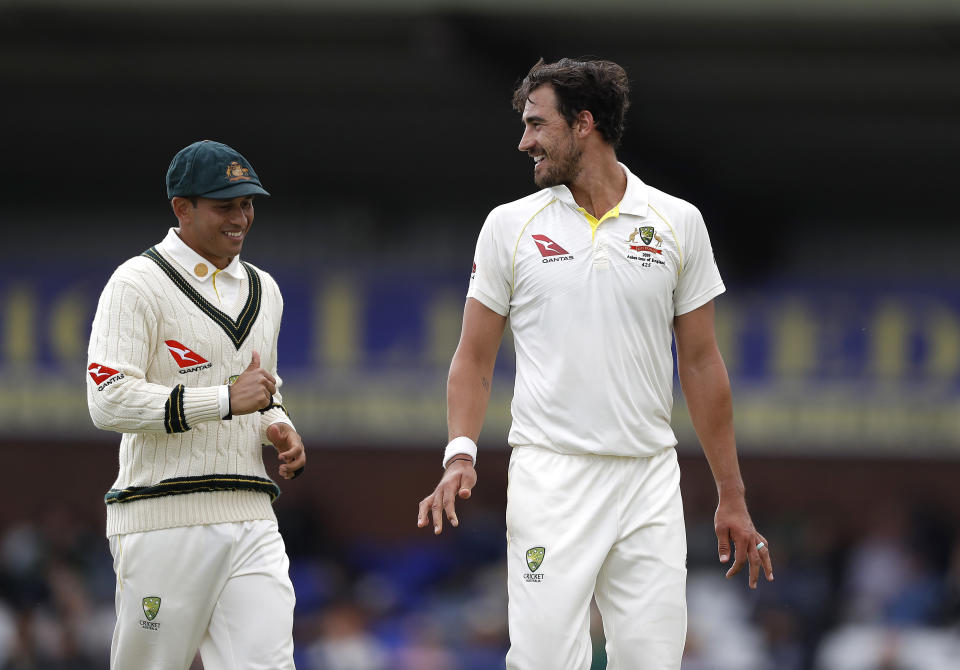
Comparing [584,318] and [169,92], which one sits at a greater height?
[169,92]

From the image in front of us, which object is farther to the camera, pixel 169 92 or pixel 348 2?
pixel 169 92

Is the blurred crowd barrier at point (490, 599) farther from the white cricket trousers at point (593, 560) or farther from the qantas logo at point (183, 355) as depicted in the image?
the qantas logo at point (183, 355)

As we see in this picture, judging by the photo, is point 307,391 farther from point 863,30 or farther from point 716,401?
point 716,401

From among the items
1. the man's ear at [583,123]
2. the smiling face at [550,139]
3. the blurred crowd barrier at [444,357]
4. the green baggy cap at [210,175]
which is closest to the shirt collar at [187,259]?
the green baggy cap at [210,175]

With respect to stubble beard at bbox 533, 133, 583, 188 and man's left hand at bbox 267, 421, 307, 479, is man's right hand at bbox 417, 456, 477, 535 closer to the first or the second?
man's left hand at bbox 267, 421, 307, 479

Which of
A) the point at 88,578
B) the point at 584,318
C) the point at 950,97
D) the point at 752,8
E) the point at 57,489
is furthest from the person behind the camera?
the point at 57,489

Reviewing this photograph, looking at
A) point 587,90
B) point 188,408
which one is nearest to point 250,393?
point 188,408

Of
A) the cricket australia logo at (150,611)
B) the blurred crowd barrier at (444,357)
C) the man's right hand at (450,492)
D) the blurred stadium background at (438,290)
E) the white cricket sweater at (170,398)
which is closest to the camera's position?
the man's right hand at (450,492)

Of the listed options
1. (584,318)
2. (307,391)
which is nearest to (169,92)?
(307,391)

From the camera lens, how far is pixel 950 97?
10.7 meters

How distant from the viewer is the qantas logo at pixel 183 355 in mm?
4230

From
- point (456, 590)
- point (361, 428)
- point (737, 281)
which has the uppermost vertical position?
point (737, 281)

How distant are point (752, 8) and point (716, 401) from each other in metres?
5.05

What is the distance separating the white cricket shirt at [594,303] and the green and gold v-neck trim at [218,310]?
644 mm
